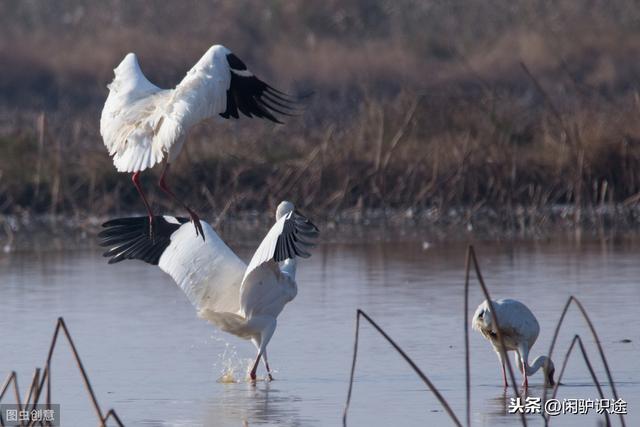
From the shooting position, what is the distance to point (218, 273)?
916cm

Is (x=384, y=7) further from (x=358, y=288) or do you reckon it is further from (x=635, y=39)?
(x=358, y=288)

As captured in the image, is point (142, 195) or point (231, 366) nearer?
point (142, 195)

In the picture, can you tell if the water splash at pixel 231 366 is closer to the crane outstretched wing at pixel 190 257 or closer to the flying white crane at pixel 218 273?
the flying white crane at pixel 218 273

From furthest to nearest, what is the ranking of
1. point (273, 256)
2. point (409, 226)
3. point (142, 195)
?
point (409, 226), point (142, 195), point (273, 256)

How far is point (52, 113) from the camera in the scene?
23047 millimetres

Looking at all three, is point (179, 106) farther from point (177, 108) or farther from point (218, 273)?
point (218, 273)

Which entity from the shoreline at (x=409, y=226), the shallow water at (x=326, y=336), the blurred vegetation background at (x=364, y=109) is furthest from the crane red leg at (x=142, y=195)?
the shoreline at (x=409, y=226)

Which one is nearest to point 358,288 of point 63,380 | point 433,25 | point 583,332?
point 583,332

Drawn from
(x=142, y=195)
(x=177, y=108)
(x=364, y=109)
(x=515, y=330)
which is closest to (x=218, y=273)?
(x=142, y=195)

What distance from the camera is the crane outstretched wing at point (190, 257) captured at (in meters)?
9.16

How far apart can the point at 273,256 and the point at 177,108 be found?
92cm

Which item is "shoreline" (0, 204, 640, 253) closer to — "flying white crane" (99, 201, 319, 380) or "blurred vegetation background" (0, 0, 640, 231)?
"blurred vegetation background" (0, 0, 640, 231)

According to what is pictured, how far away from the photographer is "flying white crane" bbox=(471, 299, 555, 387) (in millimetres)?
8508

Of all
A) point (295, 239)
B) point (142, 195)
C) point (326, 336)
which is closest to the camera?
point (295, 239)
